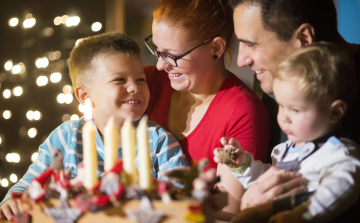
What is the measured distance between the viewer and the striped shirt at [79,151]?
1432 millimetres

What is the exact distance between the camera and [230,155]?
43.6 inches

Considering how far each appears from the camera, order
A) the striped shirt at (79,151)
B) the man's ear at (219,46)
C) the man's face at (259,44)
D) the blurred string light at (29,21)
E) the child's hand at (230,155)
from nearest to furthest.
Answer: the child's hand at (230,155), the man's face at (259,44), the striped shirt at (79,151), the man's ear at (219,46), the blurred string light at (29,21)

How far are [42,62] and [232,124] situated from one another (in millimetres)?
1568

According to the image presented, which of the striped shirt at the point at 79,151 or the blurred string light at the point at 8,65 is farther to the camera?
the blurred string light at the point at 8,65

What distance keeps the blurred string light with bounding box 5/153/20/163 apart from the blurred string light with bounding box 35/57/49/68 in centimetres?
64

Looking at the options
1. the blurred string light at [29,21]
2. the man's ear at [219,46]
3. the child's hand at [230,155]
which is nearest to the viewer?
the child's hand at [230,155]

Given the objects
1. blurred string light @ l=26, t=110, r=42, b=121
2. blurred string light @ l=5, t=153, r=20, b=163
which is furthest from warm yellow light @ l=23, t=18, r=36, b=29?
blurred string light @ l=5, t=153, r=20, b=163

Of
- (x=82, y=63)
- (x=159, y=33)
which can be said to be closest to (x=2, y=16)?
(x=82, y=63)

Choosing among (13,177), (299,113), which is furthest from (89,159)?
(13,177)

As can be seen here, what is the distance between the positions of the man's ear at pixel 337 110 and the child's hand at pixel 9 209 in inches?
40.6

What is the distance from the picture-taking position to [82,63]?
1.60 m

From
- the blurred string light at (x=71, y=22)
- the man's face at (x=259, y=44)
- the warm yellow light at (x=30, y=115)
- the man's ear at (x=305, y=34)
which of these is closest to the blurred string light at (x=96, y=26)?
the blurred string light at (x=71, y=22)

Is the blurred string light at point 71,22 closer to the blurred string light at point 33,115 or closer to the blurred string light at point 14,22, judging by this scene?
the blurred string light at point 14,22

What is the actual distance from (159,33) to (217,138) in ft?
1.63
